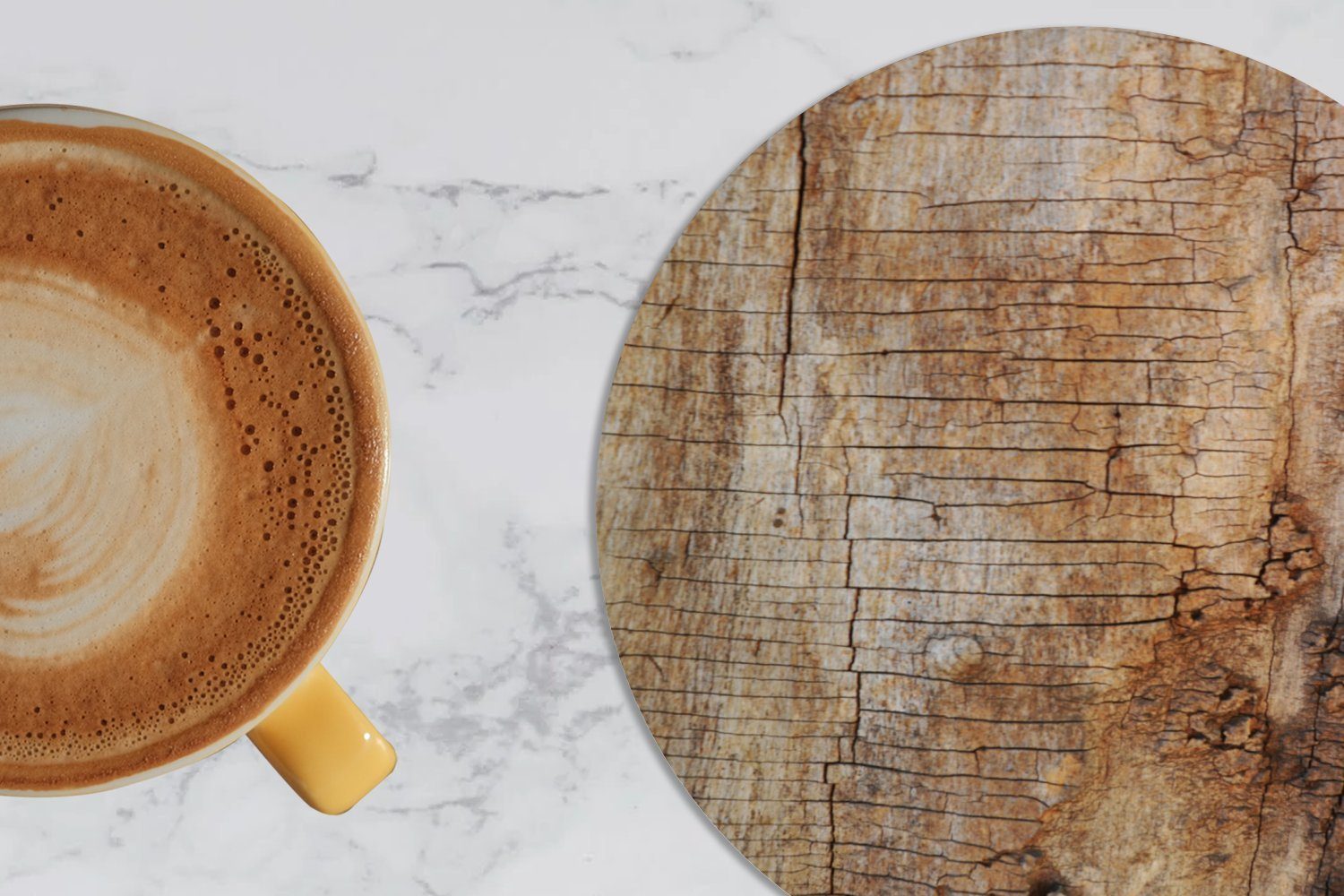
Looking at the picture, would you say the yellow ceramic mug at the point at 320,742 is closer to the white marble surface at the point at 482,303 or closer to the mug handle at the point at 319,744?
the mug handle at the point at 319,744

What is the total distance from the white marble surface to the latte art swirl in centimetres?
22

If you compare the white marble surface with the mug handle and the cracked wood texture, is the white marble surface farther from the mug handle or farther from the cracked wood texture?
the mug handle

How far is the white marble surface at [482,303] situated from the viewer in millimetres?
780

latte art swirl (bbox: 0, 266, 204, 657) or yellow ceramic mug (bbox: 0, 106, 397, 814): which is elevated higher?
latte art swirl (bbox: 0, 266, 204, 657)

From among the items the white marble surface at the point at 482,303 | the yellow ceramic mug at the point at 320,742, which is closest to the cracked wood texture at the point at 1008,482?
the white marble surface at the point at 482,303

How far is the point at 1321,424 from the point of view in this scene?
747mm

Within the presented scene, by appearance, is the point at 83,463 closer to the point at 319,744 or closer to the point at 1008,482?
the point at 319,744

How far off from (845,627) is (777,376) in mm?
197

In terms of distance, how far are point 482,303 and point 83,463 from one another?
0.31 metres

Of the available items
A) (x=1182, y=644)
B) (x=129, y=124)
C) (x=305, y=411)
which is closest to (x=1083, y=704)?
(x=1182, y=644)

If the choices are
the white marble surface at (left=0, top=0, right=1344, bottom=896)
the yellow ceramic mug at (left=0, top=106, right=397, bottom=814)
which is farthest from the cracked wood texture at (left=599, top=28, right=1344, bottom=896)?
the yellow ceramic mug at (left=0, top=106, right=397, bottom=814)

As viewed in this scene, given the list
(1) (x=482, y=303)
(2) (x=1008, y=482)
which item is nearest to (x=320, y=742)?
(1) (x=482, y=303)

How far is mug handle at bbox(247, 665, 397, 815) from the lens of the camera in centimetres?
63

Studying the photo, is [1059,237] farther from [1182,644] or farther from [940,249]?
[1182,644]
